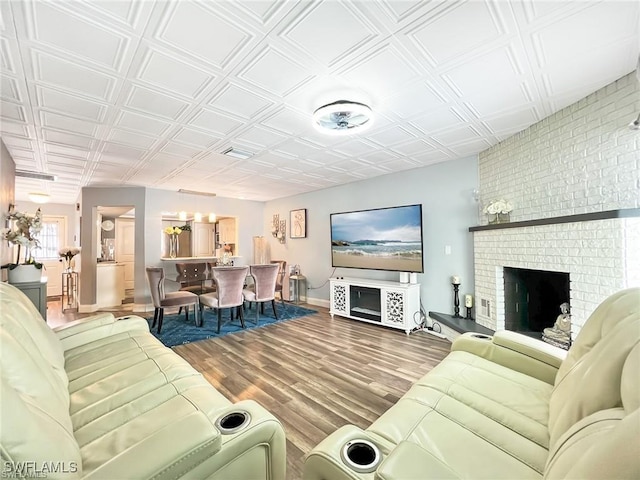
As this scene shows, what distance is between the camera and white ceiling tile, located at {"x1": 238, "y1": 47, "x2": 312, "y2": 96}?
1725mm

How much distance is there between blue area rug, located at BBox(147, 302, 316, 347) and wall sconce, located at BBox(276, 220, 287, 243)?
1737mm

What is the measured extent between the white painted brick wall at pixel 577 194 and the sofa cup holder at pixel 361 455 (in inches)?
92.6

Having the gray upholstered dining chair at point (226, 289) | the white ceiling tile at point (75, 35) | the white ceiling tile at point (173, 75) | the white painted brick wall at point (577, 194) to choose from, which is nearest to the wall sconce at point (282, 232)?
the gray upholstered dining chair at point (226, 289)

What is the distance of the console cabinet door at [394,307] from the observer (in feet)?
12.7

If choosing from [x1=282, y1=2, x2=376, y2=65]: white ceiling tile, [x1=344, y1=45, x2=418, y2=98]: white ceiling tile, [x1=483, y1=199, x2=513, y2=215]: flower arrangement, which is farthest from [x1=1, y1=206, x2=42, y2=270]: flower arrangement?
[x1=483, y1=199, x2=513, y2=215]: flower arrangement

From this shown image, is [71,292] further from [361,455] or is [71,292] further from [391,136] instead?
[361,455]

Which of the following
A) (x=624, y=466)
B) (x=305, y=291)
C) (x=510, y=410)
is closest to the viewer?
(x=624, y=466)

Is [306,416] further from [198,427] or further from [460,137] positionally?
[460,137]

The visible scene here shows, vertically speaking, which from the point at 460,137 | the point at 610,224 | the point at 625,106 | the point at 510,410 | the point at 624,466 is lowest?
the point at 510,410

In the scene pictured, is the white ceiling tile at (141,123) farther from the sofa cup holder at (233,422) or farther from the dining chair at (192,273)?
the dining chair at (192,273)

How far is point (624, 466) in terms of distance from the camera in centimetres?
49

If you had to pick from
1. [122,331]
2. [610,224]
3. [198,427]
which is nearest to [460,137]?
[610,224]

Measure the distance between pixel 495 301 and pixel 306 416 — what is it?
100 inches

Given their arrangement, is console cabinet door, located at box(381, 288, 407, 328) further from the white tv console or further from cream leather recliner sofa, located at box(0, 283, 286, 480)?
cream leather recliner sofa, located at box(0, 283, 286, 480)
